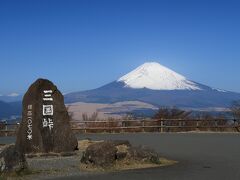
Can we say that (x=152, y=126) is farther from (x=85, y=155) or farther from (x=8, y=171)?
(x=8, y=171)

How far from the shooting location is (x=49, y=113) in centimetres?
1798

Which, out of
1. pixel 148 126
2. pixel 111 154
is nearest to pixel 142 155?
pixel 111 154

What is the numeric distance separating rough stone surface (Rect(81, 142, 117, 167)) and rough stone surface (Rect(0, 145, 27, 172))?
82.5 inches

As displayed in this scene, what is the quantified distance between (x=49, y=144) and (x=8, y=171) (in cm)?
485

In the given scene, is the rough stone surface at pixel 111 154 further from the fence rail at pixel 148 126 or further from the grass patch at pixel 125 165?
the fence rail at pixel 148 126

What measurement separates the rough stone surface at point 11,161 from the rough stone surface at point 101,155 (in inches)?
82.5

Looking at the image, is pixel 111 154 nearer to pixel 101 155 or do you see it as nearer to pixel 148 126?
pixel 101 155

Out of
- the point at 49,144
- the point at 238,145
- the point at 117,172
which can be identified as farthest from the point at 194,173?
the point at 238,145

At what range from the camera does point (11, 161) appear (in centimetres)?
1312

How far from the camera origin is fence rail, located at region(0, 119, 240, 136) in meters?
33.8

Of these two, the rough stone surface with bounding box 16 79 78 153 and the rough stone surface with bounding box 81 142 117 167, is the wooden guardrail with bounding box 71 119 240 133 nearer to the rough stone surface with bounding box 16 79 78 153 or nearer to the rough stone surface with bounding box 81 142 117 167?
the rough stone surface with bounding box 16 79 78 153

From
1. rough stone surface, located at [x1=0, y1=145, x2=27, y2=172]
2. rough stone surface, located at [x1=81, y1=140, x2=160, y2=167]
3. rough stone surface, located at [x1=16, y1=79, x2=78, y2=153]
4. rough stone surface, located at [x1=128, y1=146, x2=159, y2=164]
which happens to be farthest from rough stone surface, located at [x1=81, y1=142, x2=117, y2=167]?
rough stone surface, located at [x1=16, y1=79, x2=78, y2=153]

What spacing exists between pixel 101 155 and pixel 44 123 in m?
4.00

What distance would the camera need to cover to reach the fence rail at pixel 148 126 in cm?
3384
